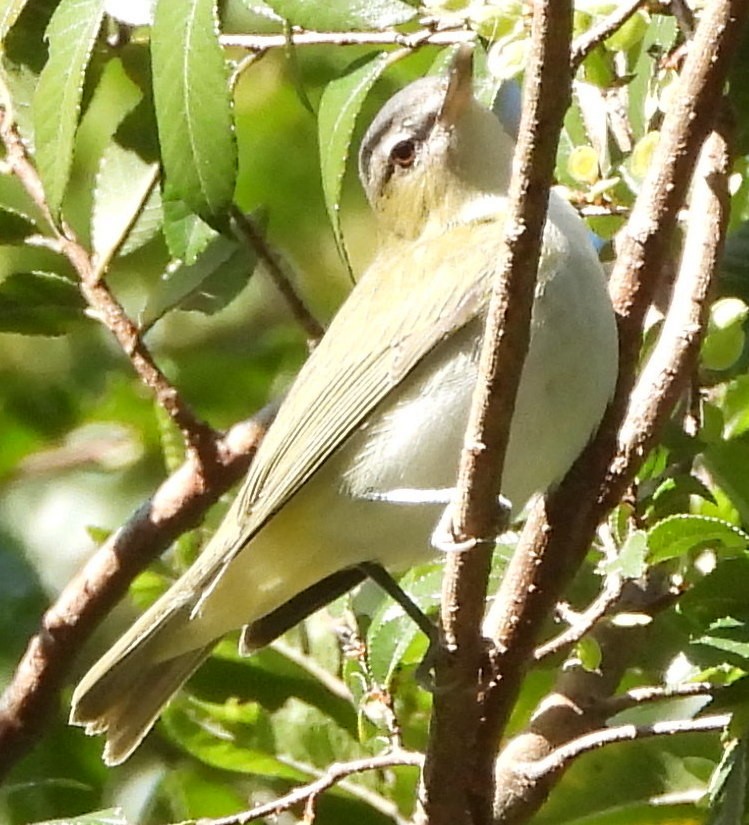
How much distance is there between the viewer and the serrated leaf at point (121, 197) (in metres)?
2.50

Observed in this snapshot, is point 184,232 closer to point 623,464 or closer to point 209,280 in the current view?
point 209,280

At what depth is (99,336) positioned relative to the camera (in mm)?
3775

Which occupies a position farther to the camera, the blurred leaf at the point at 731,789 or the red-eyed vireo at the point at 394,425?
the red-eyed vireo at the point at 394,425

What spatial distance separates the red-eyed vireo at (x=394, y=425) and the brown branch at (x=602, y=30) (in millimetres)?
327

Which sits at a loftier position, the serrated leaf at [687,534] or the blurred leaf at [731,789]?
the serrated leaf at [687,534]

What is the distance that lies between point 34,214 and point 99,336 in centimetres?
33

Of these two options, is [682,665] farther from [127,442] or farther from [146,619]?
[127,442]

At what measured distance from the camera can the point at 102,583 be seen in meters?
2.53

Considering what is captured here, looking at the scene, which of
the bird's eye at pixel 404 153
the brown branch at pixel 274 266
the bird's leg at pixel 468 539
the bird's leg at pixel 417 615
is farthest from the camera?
the bird's eye at pixel 404 153

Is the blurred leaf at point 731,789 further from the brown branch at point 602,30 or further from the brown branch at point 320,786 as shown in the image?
the brown branch at point 602,30

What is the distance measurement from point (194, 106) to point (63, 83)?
192 millimetres

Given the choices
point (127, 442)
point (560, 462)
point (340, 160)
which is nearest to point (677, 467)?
point (560, 462)

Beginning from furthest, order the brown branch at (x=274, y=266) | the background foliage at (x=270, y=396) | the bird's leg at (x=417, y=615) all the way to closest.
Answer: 1. the brown branch at (x=274, y=266)
2. the background foliage at (x=270, y=396)
3. the bird's leg at (x=417, y=615)

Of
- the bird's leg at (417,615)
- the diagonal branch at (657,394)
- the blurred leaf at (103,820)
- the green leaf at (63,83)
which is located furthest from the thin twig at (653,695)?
the green leaf at (63,83)
